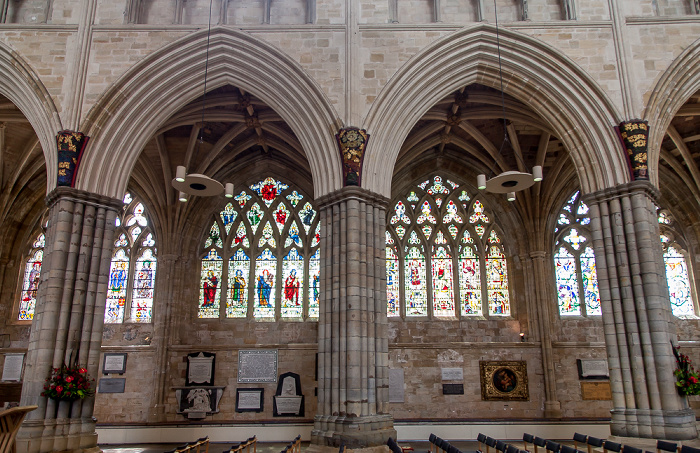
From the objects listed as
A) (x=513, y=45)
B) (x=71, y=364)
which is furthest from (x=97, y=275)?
(x=513, y=45)

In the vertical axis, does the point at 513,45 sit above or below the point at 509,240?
above

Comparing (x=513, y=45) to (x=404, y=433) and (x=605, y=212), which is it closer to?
(x=605, y=212)

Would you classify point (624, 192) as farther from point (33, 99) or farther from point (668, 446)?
point (33, 99)

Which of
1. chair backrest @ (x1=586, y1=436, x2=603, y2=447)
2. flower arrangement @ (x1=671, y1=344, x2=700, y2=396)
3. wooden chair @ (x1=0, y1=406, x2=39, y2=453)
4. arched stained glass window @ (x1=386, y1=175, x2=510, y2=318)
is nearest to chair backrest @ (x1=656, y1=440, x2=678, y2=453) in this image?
chair backrest @ (x1=586, y1=436, x2=603, y2=447)

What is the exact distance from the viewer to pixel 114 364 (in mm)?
15117

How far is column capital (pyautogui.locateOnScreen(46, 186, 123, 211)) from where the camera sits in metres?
10.6

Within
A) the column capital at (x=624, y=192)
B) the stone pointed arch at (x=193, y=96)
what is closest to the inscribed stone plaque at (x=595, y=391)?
the column capital at (x=624, y=192)

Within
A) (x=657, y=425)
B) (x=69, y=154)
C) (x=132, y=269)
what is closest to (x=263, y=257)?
(x=132, y=269)

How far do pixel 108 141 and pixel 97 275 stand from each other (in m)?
2.76

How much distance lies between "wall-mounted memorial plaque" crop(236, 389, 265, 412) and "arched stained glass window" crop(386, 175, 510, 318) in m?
4.21

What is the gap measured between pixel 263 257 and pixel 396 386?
5336mm

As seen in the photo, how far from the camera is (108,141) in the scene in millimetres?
11219

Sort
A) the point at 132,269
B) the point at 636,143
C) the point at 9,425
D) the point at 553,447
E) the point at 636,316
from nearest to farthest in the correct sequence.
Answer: the point at 9,425 < the point at 553,447 < the point at 636,316 < the point at 636,143 < the point at 132,269

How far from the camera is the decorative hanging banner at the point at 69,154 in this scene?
10688mm
